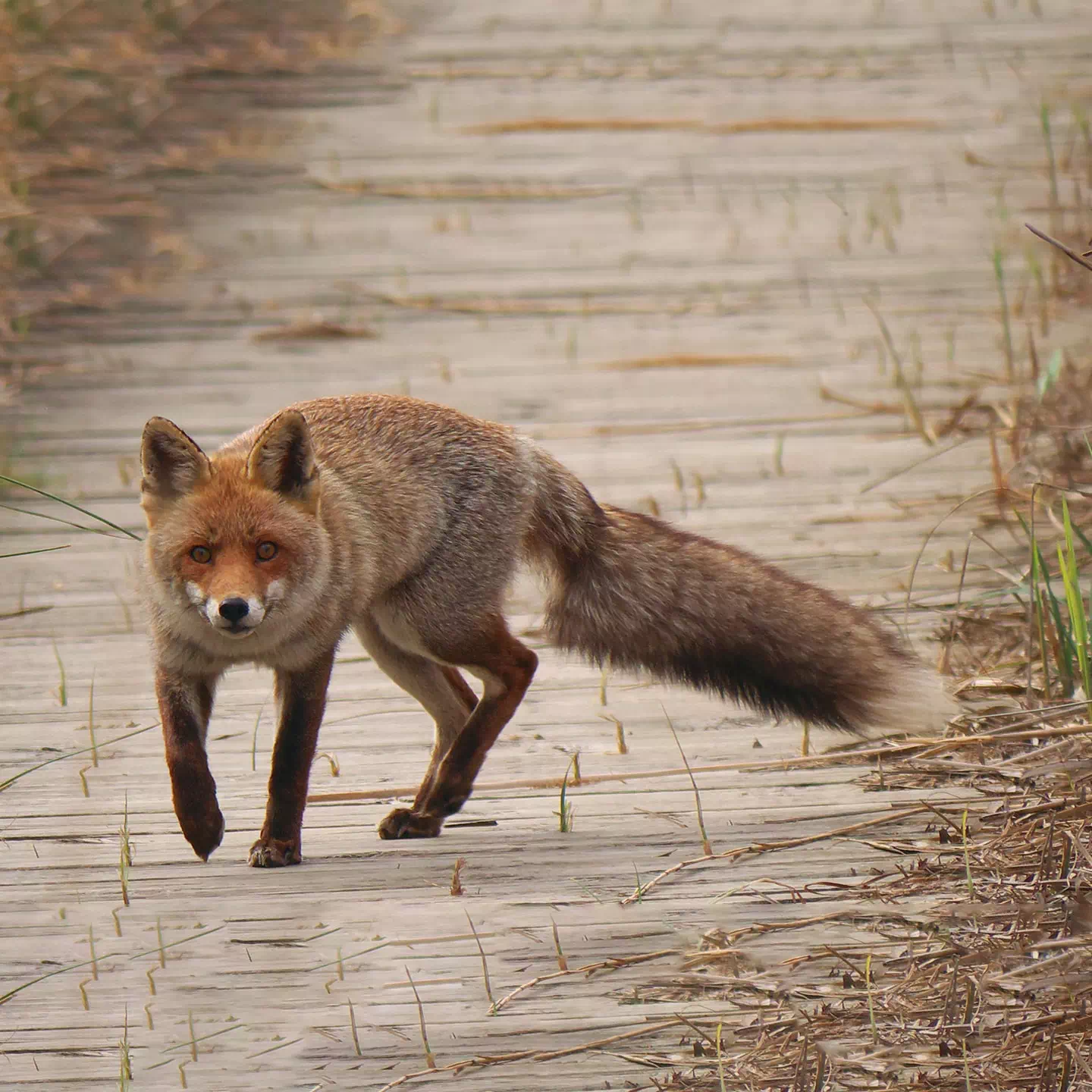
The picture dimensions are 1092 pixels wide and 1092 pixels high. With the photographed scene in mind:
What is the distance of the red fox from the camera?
11.9 ft

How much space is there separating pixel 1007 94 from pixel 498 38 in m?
3.37

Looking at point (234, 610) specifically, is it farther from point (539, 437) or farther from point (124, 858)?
point (539, 437)

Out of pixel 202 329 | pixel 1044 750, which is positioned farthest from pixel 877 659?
pixel 202 329

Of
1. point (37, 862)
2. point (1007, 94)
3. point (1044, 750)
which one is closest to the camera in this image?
point (1044, 750)

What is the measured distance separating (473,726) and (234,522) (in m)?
0.74

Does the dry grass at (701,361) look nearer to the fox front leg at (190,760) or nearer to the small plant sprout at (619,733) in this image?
the small plant sprout at (619,733)

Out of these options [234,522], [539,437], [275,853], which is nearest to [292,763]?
[275,853]

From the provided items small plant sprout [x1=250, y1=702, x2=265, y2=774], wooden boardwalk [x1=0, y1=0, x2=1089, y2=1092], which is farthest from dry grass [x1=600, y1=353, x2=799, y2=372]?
small plant sprout [x1=250, y1=702, x2=265, y2=774]

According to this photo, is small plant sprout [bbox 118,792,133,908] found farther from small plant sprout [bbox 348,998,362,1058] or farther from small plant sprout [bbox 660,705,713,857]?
small plant sprout [bbox 660,705,713,857]

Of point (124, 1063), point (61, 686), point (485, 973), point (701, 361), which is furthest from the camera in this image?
point (701, 361)

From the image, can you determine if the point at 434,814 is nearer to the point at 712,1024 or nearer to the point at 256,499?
the point at 256,499

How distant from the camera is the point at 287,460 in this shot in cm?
374

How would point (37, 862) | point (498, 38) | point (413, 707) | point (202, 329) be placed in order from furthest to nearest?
point (498, 38) < point (202, 329) < point (413, 707) < point (37, 862)

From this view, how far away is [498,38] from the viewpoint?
453 inches
